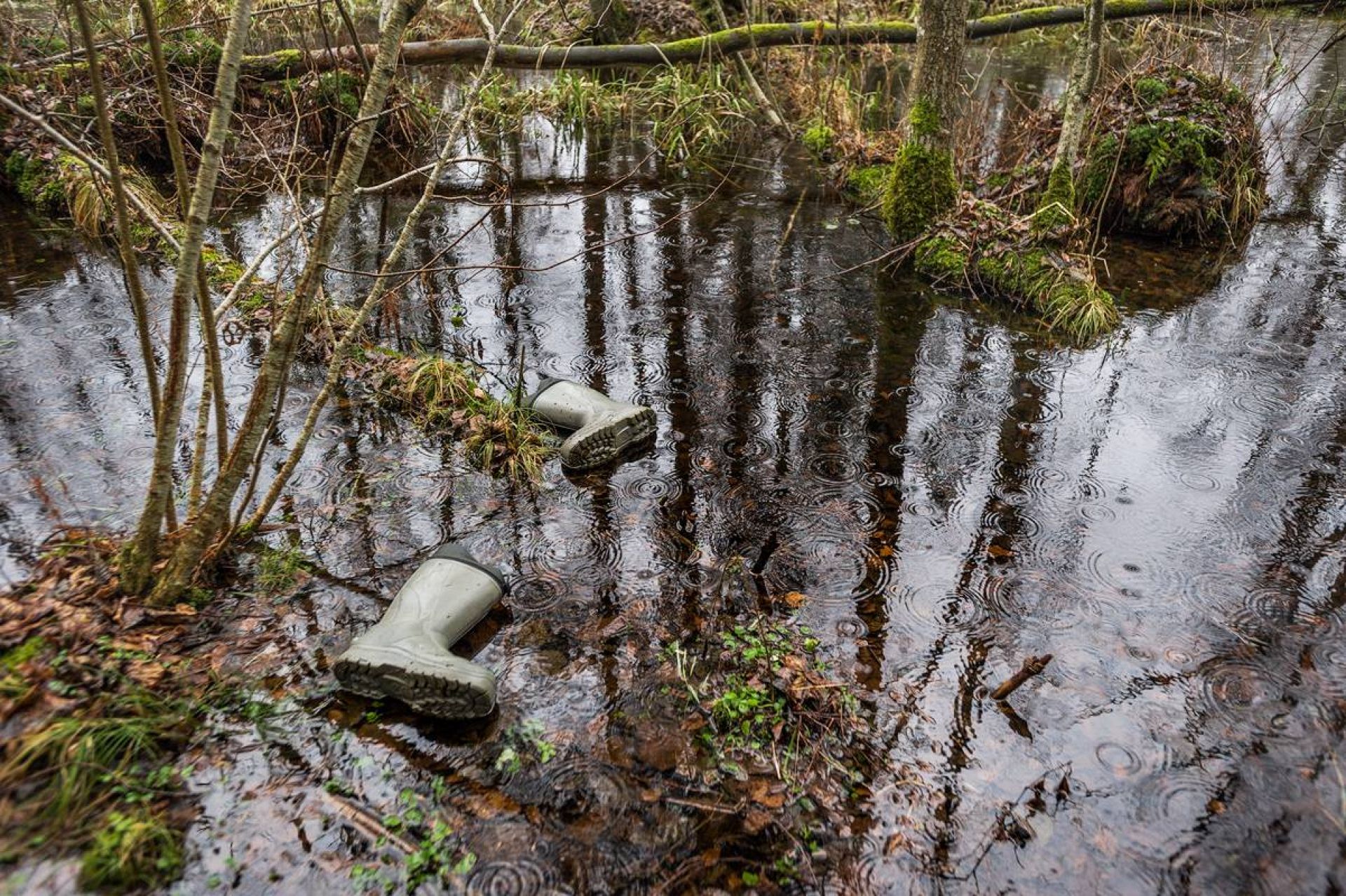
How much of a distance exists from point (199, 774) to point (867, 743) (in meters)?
2.35

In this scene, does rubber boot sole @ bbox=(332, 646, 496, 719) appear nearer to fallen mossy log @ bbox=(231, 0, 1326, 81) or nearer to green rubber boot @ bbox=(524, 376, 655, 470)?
green rubber boot @ bbox=(524, 376, 655, 470)

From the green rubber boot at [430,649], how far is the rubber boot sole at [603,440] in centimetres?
119

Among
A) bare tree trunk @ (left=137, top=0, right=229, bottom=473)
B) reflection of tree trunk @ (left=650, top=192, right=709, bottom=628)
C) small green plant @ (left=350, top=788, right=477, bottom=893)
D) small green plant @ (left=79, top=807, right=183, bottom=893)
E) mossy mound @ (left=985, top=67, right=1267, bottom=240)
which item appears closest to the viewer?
small green plant @ (left=79, top=807, right=183, bottom=893)

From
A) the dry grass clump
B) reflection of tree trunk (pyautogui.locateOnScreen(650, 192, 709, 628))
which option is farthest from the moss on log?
the dry grass clump

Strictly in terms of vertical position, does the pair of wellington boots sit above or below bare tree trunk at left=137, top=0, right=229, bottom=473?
below

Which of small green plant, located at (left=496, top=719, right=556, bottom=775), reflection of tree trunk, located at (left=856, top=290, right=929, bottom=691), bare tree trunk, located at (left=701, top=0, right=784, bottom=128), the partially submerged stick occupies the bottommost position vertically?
the partially submerged stick

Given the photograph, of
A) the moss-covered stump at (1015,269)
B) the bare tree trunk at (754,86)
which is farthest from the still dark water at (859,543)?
the bare tree trunk at (754,86)

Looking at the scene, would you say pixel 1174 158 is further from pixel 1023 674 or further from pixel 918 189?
pixel 1023 674

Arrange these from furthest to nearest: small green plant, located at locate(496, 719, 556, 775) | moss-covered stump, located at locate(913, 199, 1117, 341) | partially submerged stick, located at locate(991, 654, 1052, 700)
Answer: moss-covered stump, located at locate(913, 199, 1117, 341)
partially submerged stick, located at locate(991, 654, 1052, 700)
small green plant, located at locate(496, 719, 556, 775)

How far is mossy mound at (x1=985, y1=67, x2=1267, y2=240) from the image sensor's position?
302 inches

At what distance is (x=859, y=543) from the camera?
418 centimetres

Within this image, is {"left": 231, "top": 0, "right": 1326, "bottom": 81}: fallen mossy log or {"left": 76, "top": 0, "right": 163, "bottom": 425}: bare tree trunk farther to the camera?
{"left": 231, "top": 0, "right": 1326, "bottom": 81}: fallen mossy log

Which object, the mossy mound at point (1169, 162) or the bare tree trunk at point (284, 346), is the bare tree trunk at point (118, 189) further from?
the mossy mound at point (1169, 162)

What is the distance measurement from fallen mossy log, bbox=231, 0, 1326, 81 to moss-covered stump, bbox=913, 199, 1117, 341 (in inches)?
150
